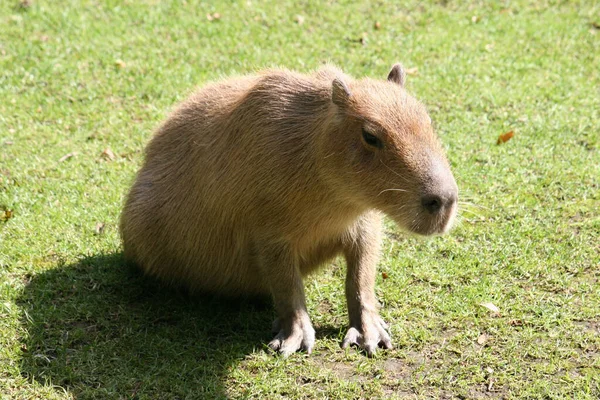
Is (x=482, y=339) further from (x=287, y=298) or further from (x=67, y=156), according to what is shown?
(x=67, y=156)

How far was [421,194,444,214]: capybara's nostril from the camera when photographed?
3682mm

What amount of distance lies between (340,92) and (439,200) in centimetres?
73

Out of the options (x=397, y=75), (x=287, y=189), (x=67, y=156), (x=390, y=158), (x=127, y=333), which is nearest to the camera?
(x=390, y=158)

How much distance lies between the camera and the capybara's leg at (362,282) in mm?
4379

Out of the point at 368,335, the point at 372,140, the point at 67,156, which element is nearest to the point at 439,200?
the point at 372,140

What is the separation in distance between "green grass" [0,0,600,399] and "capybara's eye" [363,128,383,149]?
1087mm

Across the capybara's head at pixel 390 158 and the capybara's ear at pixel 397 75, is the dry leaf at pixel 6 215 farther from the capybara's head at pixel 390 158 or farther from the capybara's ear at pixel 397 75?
the capybara's ear at pixel 397 75

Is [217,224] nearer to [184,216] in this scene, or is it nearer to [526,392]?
[184,216]

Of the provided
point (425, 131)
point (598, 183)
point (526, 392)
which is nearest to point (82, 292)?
point (425, 131)

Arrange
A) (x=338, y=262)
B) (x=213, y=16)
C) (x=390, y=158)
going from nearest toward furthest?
(x=390, y=158) → (x=338, y=262) → (x=213, y=16)

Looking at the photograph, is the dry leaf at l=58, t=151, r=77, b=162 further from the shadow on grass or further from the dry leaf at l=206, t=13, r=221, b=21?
the dry leaf at l=206, t=13, r=221, b=21

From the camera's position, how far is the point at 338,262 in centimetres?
520

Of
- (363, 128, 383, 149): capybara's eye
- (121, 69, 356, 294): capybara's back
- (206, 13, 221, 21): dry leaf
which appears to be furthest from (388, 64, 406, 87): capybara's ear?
→ (206, 13, 221, 21): dry leaf

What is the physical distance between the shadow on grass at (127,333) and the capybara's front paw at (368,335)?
475 millimetres
